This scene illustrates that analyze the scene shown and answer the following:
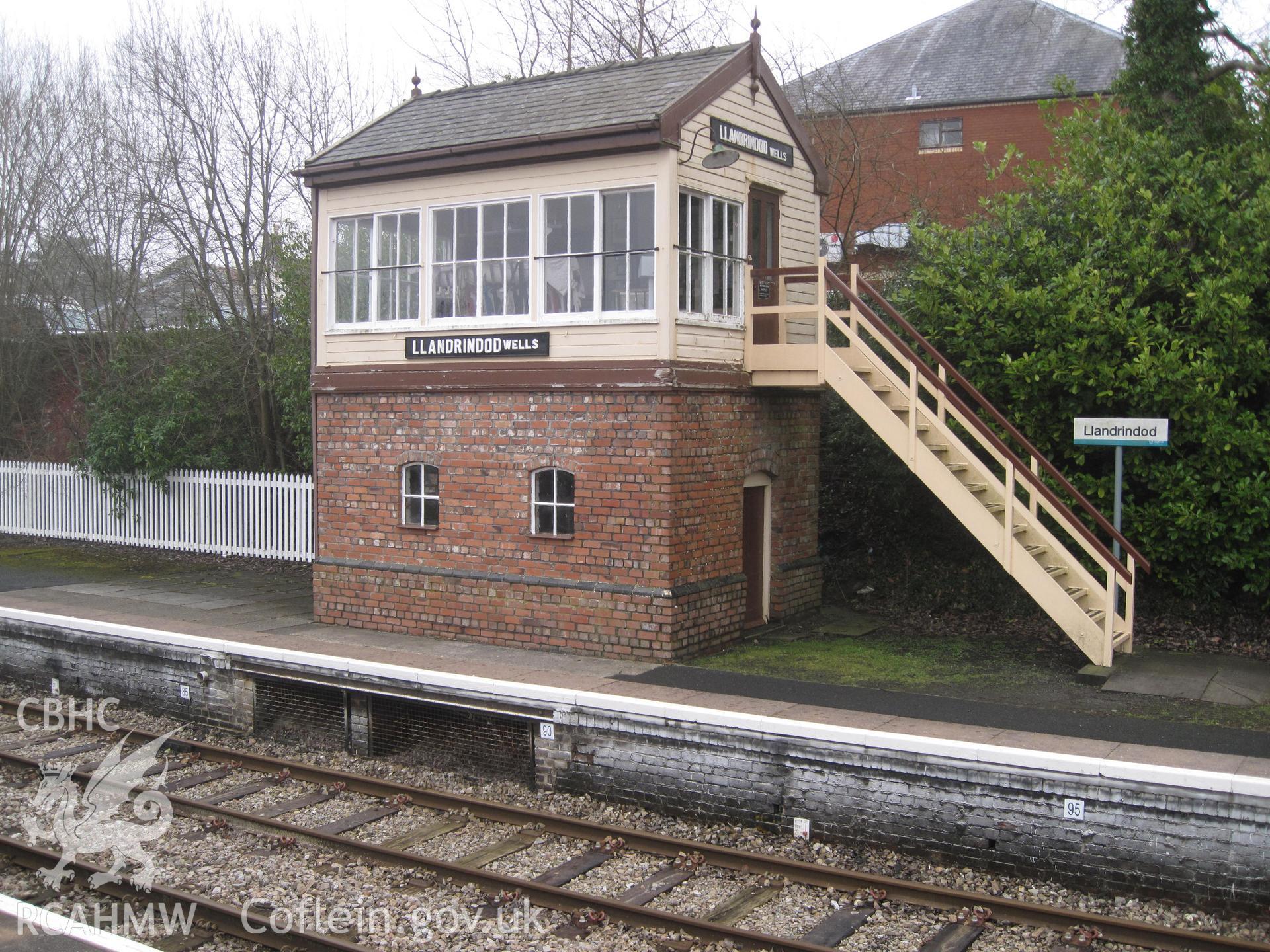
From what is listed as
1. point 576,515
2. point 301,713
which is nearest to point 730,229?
point 576,515

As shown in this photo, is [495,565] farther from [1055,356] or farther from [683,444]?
[1055,356]

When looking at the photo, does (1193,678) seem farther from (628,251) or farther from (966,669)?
(628,251)

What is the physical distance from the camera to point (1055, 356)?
12.4 meters

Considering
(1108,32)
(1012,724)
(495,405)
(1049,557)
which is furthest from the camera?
(1108,32)

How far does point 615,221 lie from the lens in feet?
38.5

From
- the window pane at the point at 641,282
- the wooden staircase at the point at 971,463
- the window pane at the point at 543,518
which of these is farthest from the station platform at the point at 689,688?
the window pane at the point at 641,282

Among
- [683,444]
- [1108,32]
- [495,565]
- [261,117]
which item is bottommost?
[495,565]

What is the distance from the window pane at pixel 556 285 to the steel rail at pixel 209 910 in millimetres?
6749

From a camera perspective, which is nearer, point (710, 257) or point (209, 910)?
point (209, 910)

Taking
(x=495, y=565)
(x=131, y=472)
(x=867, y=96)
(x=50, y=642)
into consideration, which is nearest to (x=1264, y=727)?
(x=495, y=565)

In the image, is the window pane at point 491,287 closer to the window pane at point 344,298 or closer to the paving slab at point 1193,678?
the window pane at point 344,298

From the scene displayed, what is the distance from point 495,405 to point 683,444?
7.19ft

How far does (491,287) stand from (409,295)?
122cm

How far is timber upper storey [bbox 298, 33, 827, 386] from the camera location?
1152 centimetres
